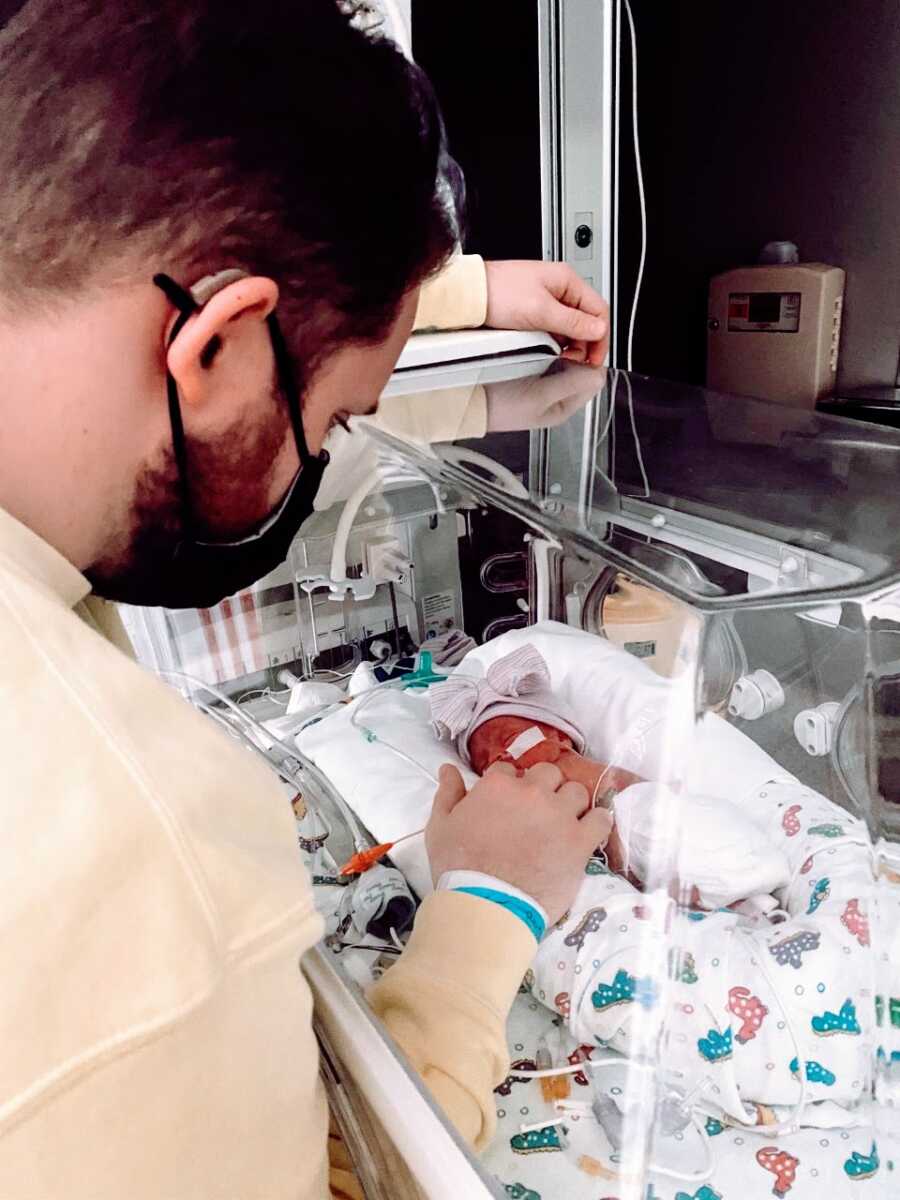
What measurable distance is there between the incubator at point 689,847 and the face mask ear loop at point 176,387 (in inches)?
11.0

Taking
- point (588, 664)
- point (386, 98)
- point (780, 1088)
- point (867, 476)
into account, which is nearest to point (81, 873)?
point (386, 98)

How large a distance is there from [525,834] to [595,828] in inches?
2.5

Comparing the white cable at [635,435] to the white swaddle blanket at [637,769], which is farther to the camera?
the white cable at [635,435]

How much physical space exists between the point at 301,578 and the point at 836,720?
2.43ft

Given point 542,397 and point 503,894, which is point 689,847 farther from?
point 542,397

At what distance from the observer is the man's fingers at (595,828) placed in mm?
746

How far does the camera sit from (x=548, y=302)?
1.25 meters

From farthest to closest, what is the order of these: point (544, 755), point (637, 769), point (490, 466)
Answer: point (490, 466), point (544, 755), point (637, 769)

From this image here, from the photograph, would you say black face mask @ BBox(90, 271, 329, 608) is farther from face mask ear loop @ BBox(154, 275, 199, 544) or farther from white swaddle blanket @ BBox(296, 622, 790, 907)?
white swaddle blanket @ BBox(296, 622, 790, 907)

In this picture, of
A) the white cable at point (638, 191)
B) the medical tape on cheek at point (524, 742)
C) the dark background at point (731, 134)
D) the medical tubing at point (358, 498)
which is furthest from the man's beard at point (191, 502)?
the white cable at point (638, 191)

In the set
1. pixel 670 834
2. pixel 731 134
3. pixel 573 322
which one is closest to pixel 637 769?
pixel 670 834

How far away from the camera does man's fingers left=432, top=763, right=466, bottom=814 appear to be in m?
0.83

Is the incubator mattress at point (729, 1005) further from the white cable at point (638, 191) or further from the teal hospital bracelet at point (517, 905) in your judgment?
the white cable at point (638, 191)

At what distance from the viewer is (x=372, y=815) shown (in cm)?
96
